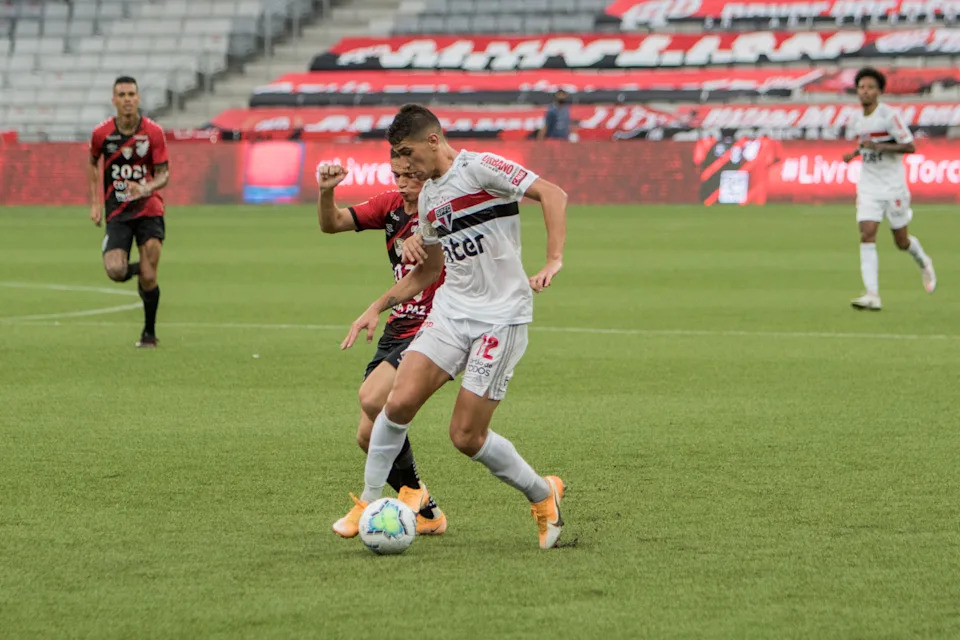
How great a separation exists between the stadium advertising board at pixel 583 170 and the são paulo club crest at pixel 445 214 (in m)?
24.6

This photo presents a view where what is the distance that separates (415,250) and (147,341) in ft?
22.3

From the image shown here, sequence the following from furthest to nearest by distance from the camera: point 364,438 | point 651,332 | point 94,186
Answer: point 651,332 < point 94,186 < point 364,438

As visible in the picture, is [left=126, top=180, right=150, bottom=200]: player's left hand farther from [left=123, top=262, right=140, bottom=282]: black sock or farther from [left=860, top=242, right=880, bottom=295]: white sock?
[left=860, top=242, right=880, bottom=295]: white sock

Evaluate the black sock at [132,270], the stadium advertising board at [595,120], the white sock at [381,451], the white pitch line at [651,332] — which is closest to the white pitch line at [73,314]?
the white pitch line at [651,332]

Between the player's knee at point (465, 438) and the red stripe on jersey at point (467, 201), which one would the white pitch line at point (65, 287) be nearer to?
the red stripe on jersey at point (467, 201)

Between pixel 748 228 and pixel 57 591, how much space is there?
21.0m

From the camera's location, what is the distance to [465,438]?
603 centimetres

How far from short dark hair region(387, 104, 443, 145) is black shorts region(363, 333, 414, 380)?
3.56ft

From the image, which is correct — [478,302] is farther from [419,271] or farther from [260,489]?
[260,489]

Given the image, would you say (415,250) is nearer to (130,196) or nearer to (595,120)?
(130,196)

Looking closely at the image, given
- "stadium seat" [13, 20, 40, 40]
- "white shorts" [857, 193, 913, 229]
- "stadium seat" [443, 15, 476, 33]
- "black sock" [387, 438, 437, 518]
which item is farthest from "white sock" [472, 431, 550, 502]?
"stadium seat" [13, 20, 40, 40]

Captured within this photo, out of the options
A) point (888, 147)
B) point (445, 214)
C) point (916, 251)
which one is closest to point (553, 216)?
point (445, 214)

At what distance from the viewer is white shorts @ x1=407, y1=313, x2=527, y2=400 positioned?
19.9 feet

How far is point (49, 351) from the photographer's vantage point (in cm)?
1240
